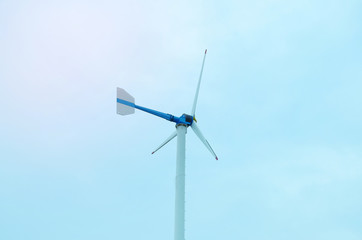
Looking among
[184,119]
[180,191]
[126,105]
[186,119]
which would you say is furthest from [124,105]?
[180,191]

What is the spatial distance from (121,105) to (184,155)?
996cm

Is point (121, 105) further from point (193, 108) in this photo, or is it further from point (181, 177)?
point (181, 177)

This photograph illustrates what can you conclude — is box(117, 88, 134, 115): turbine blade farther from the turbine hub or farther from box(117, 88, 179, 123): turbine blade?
the turbine hub

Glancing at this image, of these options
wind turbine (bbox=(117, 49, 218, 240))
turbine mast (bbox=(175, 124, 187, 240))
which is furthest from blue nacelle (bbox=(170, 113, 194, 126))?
turbine mast (bbox=(175, 124, 187, 240))

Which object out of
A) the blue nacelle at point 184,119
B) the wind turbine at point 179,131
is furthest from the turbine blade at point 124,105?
the blue nacelle at point 184,119

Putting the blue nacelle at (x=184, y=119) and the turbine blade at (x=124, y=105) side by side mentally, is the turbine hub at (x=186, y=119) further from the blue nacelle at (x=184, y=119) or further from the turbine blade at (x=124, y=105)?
the turbine blade at (x=124, y=105)

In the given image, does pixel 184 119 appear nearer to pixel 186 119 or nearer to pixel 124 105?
pixel 186 119

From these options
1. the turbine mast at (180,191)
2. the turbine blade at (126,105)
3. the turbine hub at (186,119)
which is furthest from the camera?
the turbine blade at (126,105)

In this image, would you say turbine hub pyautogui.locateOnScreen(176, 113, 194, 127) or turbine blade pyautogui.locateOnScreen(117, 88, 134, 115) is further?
turbine blade pyautogui.locateOnScreen(117, 88, 134, 115)

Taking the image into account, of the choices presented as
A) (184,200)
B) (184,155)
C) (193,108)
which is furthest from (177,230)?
→ (193,108)

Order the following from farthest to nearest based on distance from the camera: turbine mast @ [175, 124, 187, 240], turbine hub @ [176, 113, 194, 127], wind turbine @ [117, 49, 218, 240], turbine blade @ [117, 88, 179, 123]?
turbine blade @ [117, 88, 179, 123], turbine hub @ [176, 113, 194, 127], wind turbine @ [117, 49, 218, 240], turbine mast @ [175, 124, 187, 240]

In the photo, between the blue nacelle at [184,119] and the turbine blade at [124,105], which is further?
the turbine blade at [124,105]

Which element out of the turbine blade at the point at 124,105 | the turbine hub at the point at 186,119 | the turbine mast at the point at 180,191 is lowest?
the turbine mast at the point at 180,191

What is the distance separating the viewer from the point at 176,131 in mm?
48781
